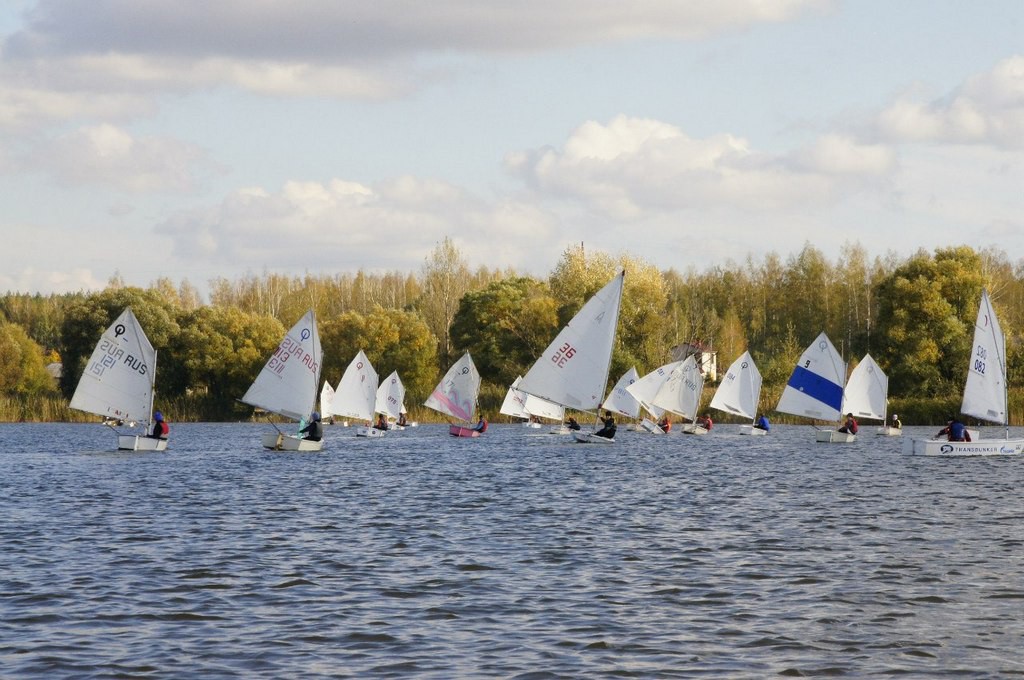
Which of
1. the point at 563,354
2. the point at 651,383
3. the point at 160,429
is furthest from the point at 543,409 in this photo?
the point at 160,429

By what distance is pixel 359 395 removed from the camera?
75.1 m

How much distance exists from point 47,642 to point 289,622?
9.69 ft

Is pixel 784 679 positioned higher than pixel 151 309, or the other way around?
pixel 151 309

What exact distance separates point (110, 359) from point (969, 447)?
34653 millimetres

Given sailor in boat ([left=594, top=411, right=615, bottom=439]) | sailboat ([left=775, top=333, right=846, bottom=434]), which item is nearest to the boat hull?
sailor in boat ([left=594, top=411, right=615, bottom=439])

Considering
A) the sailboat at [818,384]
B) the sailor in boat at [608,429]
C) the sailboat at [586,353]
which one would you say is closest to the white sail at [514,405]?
the sailboat at [818,384]

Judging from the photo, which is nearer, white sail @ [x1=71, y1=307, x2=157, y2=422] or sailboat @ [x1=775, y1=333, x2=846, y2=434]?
white sail @ [x1=71, y1=307, x2=157, y2=422]

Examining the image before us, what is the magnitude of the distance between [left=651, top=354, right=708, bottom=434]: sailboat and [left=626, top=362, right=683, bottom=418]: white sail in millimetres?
241

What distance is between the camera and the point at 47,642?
15.1 meters

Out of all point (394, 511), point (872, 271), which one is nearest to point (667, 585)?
point (394, 511)

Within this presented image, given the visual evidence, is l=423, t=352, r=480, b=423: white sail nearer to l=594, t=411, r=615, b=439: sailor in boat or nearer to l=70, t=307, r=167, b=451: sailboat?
l=594, t=411, r=615, b=439: sailor in boat

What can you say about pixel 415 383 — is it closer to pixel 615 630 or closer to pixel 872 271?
pixel 872 271

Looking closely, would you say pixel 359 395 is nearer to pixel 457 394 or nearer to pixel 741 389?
pixel 457 394

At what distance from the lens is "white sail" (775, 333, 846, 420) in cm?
7081
